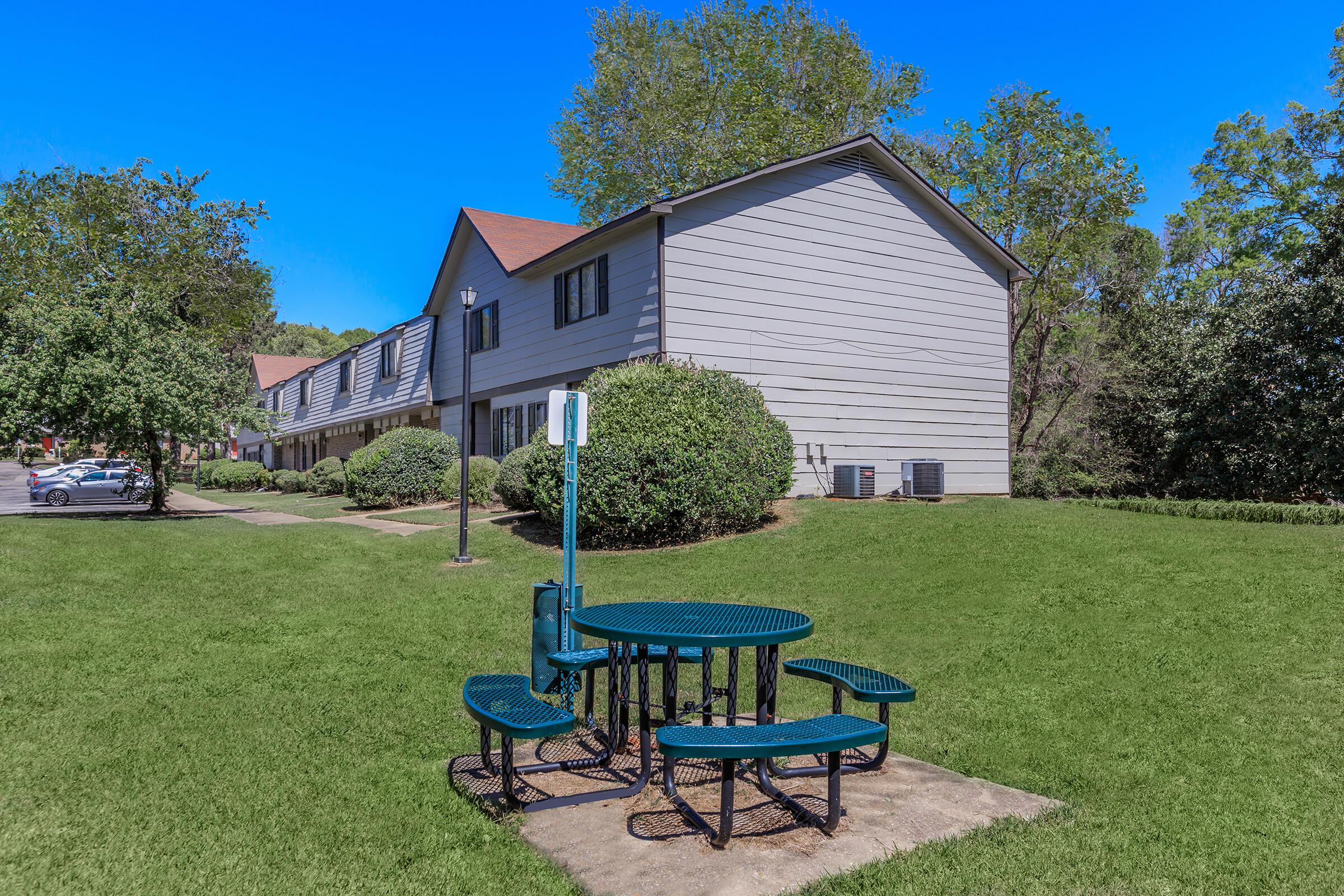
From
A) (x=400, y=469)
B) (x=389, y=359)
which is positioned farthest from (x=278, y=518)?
(x=389, y=359)

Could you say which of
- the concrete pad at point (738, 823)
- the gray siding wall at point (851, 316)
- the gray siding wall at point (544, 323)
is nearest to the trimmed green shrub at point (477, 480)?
the gray siding wall at point (544, 323)

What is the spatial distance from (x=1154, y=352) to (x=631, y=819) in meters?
24.1

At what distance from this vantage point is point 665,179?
34438 mm

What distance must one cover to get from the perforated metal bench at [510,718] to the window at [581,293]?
538 inches

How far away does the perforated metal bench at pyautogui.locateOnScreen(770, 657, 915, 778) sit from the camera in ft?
14.3

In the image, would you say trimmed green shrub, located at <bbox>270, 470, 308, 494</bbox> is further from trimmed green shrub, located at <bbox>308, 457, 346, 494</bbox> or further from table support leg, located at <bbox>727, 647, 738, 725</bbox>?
table support leg, located at <bbox>727, 647, 738, 725</bbox>

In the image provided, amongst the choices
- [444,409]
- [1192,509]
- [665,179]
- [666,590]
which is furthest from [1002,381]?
[665,179]

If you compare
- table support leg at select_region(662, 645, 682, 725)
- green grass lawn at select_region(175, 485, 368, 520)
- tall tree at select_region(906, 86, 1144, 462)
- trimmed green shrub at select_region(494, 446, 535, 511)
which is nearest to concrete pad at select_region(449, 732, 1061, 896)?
table support leg at select_region(662, 645, 682, 725)

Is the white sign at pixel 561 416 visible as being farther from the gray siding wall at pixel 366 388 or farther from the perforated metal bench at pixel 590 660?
the gray siding wall at pixel 366 388

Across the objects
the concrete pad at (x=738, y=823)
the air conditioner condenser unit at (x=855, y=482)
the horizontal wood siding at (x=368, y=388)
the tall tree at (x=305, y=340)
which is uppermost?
the tall tree at (x=305, y=340)

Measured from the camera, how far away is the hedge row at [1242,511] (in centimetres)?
1209

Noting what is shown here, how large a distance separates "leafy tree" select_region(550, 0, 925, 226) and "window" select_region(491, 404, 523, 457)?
Answer: 1407cm

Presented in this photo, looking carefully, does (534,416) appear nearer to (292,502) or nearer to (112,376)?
(112,376)

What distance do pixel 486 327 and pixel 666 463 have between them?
12347 millimetres
